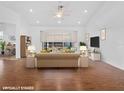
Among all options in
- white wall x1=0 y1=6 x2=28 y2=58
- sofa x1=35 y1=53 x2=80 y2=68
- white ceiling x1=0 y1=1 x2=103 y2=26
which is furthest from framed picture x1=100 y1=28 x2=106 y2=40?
white wall x1=0 y1=6 x2=28 y2=58

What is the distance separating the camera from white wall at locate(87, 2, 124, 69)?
6.78 metres

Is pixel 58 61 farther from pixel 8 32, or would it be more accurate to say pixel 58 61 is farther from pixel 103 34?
pixel 8 32

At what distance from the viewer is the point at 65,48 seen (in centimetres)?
1056

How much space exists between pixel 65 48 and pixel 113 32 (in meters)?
3.73

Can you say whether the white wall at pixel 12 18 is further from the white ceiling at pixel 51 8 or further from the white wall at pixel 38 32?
the white wall at pixel 38 32

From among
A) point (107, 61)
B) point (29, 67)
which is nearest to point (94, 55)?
point (107, 61)

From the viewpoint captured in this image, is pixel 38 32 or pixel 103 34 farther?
pixel 38 32

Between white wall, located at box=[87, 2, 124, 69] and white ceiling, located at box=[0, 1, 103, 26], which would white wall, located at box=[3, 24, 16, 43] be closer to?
white ceiling, located at box=[0, 1, 103, 26]

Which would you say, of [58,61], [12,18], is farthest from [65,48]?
[12,18]

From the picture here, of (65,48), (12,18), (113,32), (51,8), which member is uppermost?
(51,8)

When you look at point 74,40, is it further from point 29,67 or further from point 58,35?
point 29,67

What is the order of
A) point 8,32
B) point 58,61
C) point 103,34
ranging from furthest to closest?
point 8,32, point 103,34, point 58,61

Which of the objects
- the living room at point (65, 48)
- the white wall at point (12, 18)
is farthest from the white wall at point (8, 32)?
the white wall at point (12, 18)

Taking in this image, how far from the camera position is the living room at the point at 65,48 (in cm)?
492
